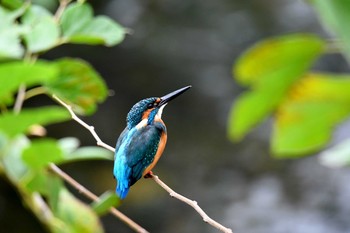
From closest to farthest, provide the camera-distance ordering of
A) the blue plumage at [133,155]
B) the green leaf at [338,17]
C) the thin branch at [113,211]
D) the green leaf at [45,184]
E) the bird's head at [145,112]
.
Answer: the green leaf at [338,17]
the green leaf at [45,184]
the thin branch at [113,211]
the blue plumage at [133,155]
the bird's head at [145,112]

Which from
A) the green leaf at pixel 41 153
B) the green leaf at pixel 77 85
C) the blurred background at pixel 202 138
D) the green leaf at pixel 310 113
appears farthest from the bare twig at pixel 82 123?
the blurred background at pixel 202 138

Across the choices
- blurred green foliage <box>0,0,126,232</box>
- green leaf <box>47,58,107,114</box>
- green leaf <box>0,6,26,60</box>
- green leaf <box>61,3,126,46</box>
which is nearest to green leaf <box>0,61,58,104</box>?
blurred green foliage <box>0,0,126,232</box>

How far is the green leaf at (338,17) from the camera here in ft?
0.65

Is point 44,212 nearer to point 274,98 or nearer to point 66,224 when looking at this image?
point 66,224

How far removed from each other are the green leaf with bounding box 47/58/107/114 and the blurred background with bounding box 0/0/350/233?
9.44ft

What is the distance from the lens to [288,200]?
12.1 ft

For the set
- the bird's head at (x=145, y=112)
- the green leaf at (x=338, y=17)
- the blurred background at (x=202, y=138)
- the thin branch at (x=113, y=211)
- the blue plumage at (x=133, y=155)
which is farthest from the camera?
the blurred background at (x=202, y=138)

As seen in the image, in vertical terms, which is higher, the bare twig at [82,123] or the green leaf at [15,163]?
the green leaf at [15,163]

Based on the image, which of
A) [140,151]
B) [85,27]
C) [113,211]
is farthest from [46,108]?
[140,151]

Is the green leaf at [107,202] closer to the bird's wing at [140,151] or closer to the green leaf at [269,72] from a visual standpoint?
the green leaf at [269,72]

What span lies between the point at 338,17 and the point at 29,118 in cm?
11

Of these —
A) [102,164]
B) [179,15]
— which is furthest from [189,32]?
[102,164]

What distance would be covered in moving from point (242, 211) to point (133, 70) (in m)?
1.20

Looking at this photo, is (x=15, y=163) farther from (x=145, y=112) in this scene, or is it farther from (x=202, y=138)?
(x=202, y=138)
